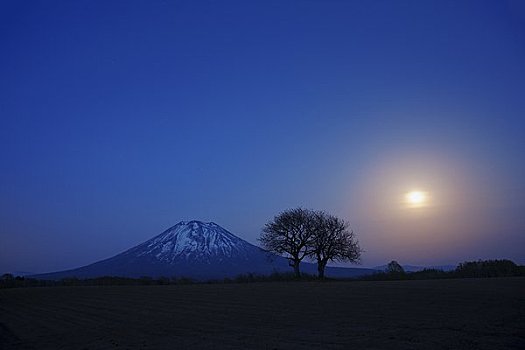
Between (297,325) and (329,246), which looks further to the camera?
(329,246)

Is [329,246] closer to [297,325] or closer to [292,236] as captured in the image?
[292,236]

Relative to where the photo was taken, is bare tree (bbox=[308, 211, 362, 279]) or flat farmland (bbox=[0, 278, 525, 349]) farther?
bare tree (bbox=[308, 211, 362, 279])

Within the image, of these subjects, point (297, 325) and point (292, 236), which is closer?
point (297, 325)

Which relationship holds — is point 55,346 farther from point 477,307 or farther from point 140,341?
point 477,307

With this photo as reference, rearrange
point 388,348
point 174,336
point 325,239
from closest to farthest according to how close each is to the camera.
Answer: point 388,348, point 174,336, point 325,239

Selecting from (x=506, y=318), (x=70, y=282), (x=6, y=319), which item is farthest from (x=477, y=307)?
(x=70, y=282)

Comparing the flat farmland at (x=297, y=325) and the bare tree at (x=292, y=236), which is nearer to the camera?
the flat farmland at (x=297, y=325)

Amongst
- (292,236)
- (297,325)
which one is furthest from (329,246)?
(297,325)

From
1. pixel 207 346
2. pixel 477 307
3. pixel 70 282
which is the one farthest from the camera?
pixel 70 282

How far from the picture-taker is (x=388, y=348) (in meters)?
13.0

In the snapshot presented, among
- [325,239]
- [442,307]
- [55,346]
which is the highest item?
[325,239]

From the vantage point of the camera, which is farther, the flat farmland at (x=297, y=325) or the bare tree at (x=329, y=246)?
the bare tree at (x=329, y=246)

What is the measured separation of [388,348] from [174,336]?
8.75m

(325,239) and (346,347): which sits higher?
(325,239)
